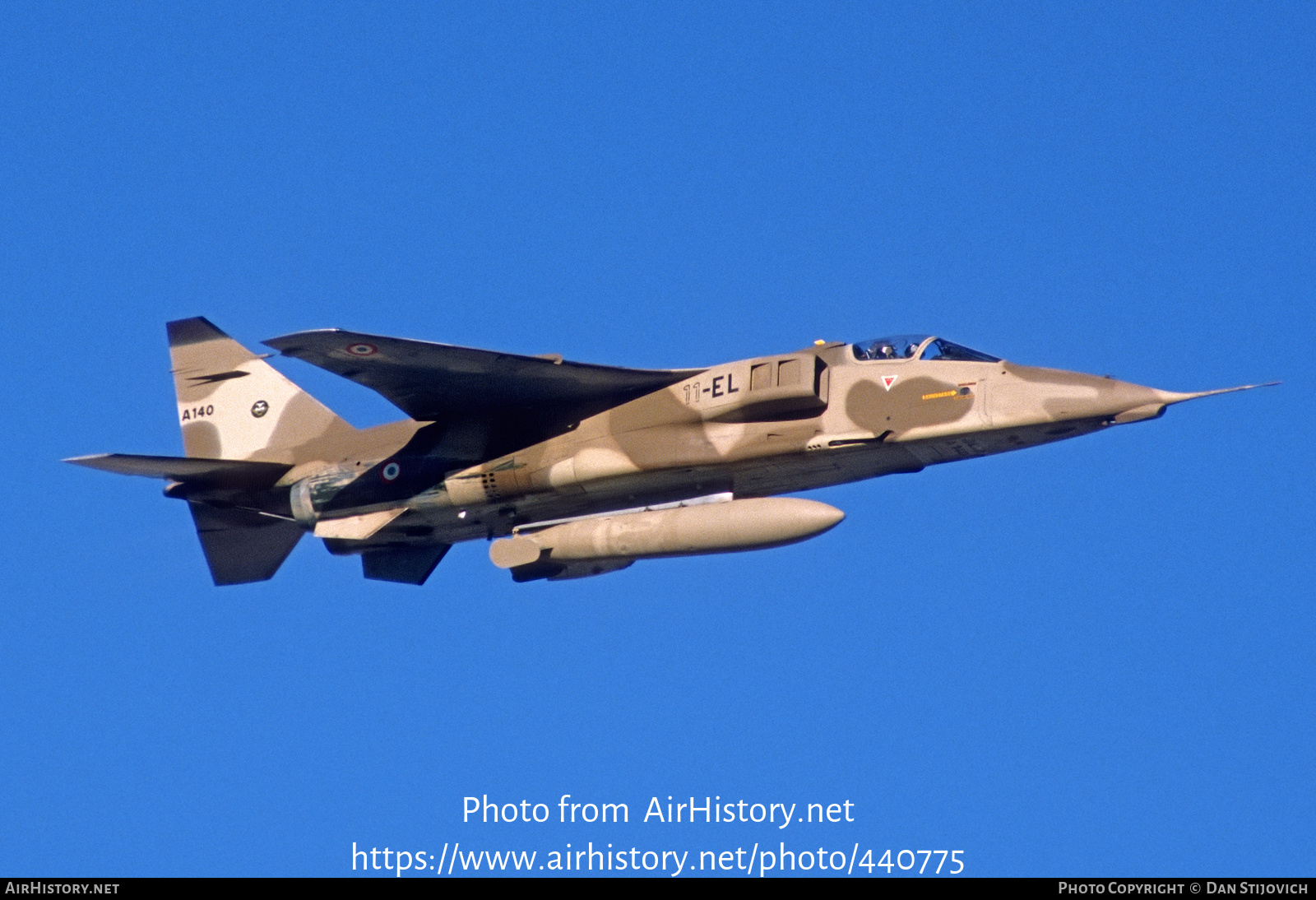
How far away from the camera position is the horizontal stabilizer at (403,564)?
24125mm

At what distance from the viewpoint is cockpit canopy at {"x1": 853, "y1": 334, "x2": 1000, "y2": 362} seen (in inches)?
820

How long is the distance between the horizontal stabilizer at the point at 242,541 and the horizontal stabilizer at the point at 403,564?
1.21m

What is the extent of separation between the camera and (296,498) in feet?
76.9

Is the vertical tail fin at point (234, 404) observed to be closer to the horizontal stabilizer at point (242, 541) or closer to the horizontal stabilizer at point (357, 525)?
the horizontal stabilizer at point (242, 541)

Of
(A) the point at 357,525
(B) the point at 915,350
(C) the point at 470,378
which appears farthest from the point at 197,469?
(B) the point at 915,350

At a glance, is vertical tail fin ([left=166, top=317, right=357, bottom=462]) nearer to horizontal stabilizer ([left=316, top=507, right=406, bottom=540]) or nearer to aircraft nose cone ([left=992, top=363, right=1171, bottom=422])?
horizontal stabilizer ([left=316, top=507, right=406, bottom=540])

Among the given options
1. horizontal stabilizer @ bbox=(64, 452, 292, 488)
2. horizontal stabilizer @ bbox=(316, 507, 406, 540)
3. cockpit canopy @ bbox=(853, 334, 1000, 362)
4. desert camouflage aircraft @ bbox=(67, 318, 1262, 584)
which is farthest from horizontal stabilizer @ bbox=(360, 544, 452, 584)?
cockpit canopy @ bbox=(853, 334, 1000, 362)

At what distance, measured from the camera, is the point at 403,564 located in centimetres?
2420

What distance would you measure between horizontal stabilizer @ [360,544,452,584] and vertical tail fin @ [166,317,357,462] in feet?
5.81

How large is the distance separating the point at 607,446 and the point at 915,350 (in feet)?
13.1

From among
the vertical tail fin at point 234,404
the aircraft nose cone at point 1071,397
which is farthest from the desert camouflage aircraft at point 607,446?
the vertical tail fin at point 234,404
